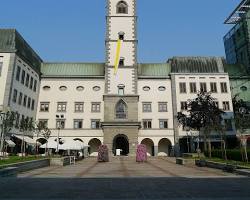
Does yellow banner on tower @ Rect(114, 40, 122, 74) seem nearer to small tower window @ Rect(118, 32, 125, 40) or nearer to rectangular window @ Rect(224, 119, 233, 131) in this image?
small tower window @ Rect(118, 32, 125, 40)

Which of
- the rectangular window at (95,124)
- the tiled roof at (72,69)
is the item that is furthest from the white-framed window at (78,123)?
the tiled roof at (72,69)

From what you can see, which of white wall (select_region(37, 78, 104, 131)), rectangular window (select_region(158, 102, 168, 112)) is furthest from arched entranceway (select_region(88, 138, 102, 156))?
rectangular window (select_region(158, 102, 168, 112))

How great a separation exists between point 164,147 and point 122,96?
14.2 m

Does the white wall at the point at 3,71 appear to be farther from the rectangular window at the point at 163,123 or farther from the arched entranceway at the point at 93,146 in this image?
the rectangular window at the point at 163,123

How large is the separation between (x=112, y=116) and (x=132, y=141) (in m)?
6.35

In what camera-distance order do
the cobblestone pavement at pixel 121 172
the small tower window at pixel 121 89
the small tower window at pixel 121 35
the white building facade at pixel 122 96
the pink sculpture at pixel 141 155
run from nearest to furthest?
1. the cobblestone pavement at pixel 121 172
2. the pink sculpture at pixel 141 155
3. the white building facade at pixel 122 96
4. the small tower window at pixel 121 89
5. the small tower window at pixel 121 35

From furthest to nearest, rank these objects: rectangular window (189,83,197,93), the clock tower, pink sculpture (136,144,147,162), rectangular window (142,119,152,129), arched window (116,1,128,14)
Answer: arched window (116,1,128,14), rectangular window (189,83,197,93), rectangular window (142,119,152,129), the clock tower, pink sculpture (136,144,147,162)

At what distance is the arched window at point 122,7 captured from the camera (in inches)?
2274

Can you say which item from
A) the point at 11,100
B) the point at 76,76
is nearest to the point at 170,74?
the point at 76,76

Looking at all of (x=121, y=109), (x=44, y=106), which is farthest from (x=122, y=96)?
(x=44, y=106)

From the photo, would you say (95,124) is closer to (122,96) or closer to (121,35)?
(122,96)

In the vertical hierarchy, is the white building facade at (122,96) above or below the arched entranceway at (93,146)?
above

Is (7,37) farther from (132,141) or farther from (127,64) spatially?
(132,141)

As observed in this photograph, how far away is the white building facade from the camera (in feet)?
171
